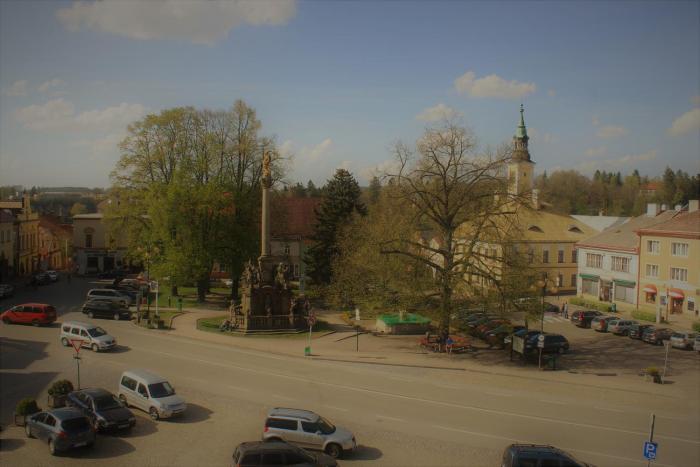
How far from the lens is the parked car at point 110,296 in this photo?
41.8 m

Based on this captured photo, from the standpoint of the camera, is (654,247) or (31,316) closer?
(31,316)

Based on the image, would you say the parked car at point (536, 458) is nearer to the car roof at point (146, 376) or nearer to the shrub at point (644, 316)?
the car roof at point (146, 376)

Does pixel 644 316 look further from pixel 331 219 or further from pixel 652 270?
pixel 331 219

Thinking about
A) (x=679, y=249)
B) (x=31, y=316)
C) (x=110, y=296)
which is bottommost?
(x=31, y=316)

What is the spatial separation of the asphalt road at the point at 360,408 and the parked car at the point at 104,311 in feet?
20.7

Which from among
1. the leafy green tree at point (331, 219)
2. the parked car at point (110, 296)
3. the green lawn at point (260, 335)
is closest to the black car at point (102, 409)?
the green lawn at point (260, 335)

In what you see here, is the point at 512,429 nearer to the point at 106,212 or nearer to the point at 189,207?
the point at 189,207

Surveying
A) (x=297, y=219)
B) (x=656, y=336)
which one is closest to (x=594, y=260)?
(x=656, y=336)

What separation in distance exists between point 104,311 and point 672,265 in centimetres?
4646

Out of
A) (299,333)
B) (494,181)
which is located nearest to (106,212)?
(299,333)

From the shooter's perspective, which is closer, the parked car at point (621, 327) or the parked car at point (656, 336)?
the parked car at point (656, 336)

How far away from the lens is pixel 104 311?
3919cm

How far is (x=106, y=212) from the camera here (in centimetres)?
5294

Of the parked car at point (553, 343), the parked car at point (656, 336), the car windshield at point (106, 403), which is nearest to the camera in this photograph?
the car windshield at point (106, 403)
